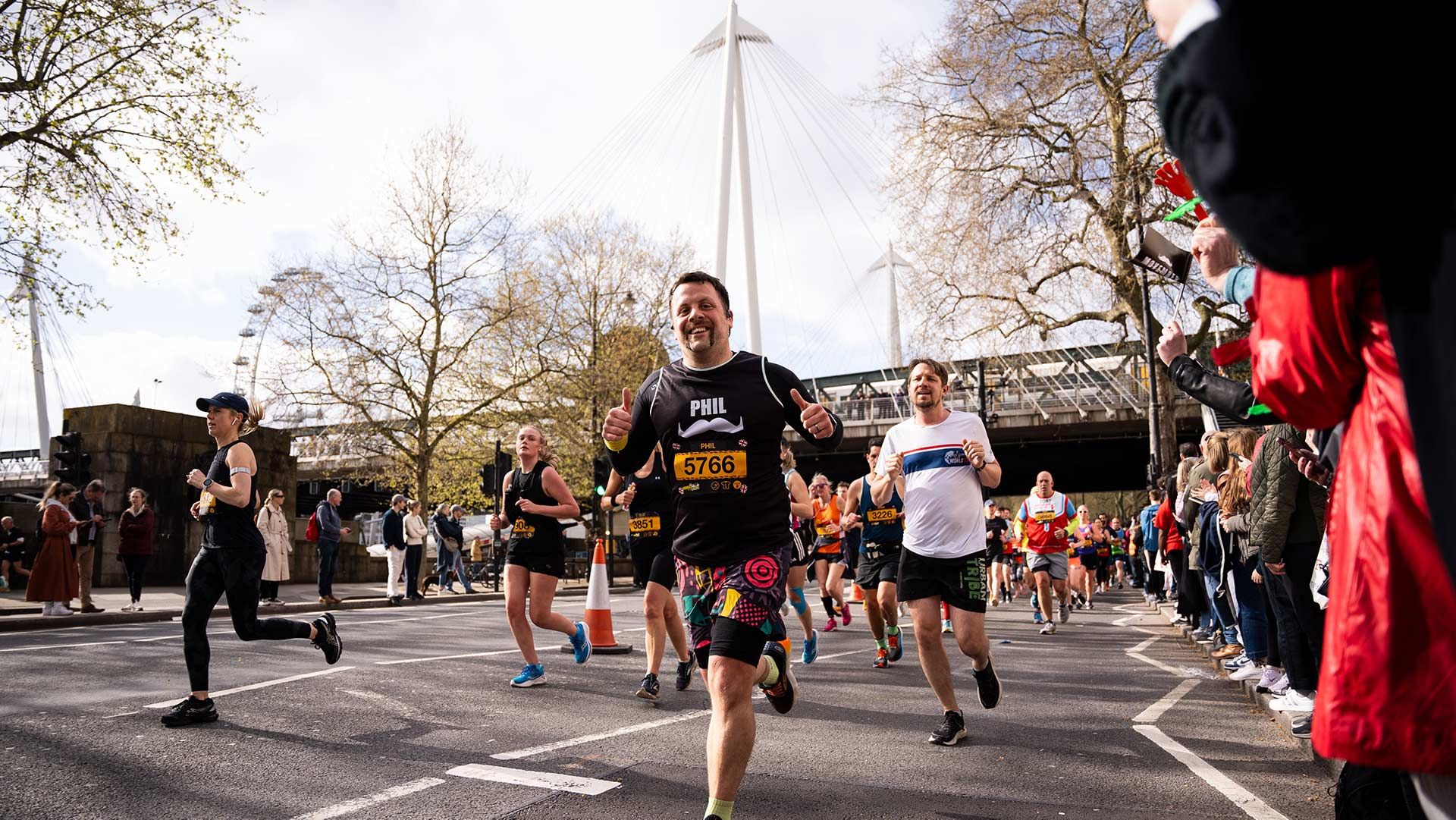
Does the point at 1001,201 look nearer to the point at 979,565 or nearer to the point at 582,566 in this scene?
the point at 582,566

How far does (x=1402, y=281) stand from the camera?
1.34 m

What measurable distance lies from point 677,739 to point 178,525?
2018 cm

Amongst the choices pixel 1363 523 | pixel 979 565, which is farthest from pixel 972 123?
pixel 1363 523

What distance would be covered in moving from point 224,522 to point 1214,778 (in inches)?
218

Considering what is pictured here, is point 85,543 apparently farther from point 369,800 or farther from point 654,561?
point 369,800

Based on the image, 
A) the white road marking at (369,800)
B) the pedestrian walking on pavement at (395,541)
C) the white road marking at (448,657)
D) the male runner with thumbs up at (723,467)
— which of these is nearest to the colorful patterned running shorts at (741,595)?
the male runner with thumbs up at (723,467)

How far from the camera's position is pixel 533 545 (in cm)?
809

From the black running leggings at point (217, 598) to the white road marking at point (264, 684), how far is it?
47cm

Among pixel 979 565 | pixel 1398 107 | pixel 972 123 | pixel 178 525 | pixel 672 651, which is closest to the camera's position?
pixel 1398 107

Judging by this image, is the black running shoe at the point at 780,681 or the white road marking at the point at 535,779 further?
the white road marking at the point at 535,779

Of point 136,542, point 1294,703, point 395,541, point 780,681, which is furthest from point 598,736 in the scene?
point 395,541

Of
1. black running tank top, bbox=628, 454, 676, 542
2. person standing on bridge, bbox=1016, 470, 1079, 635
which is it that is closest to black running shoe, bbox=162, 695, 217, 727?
black running tank top, bbox=628, 454, 676, 542

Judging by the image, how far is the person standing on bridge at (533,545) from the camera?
784cm

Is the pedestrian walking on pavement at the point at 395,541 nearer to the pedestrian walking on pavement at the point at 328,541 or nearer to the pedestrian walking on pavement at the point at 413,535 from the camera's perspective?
the pedestrian walking on pavement at the point at 413,535
